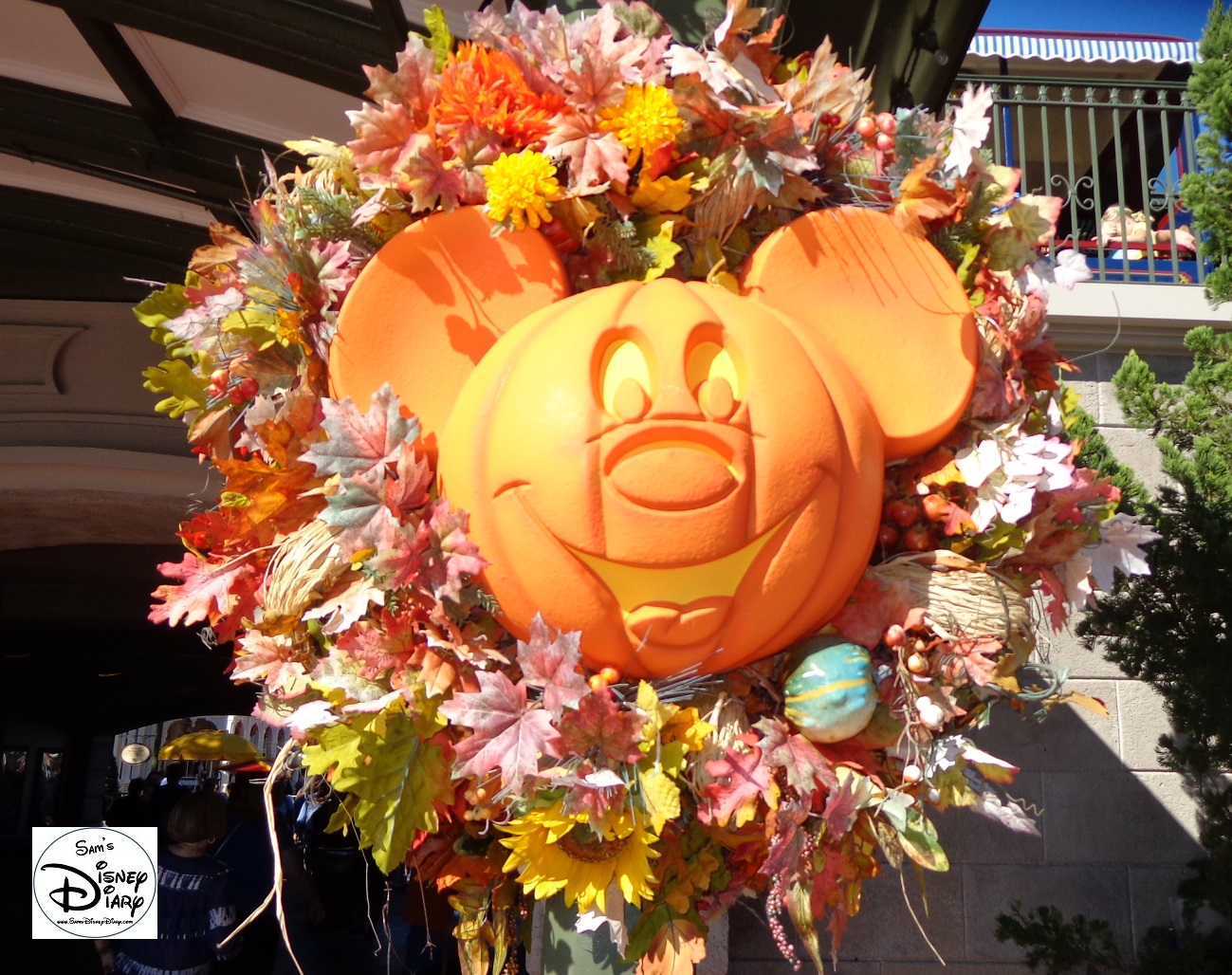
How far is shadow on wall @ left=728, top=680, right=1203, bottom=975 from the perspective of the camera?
2.93 meters

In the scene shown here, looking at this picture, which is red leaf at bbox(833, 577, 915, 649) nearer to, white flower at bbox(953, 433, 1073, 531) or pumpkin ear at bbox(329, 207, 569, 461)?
white flower at bbox(953, 433, 1073, 531)

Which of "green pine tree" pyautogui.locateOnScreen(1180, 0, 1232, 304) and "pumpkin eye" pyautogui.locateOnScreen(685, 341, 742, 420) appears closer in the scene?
"pumpkin eye" pyautogui.locateOnScreen(685, 341, 742, 420)

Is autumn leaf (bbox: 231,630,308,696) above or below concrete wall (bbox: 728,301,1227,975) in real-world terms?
above

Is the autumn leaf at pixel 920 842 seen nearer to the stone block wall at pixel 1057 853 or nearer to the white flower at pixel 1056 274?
the white flower at pixel 1056 274

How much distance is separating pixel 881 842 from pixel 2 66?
305 cm

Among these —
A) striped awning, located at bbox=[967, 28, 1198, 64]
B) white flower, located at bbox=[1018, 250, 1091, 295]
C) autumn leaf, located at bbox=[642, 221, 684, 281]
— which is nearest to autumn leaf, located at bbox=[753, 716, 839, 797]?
autumn leaf, located at bbox=[642, 221, 684, 281]

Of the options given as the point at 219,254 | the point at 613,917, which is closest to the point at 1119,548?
the point at 613,917

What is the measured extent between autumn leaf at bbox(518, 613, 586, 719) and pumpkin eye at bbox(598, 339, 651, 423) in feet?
0.90

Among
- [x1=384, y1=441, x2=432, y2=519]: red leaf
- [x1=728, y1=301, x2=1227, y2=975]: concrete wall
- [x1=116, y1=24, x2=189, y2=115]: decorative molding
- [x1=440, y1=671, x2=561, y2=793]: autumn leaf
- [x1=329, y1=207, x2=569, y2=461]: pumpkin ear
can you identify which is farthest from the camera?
[x1=728, y1=301, x2=1227, y2=975]: concrete wall

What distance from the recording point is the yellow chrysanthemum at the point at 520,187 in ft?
4.78

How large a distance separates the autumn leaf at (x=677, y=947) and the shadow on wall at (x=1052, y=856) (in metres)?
1.50

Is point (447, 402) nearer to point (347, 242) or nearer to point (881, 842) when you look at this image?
point (347, 242)

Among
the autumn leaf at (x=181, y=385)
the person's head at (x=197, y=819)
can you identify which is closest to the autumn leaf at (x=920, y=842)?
the autumn leaf at (x=181, y=385)

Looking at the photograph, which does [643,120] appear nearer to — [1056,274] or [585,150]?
[585,150]
